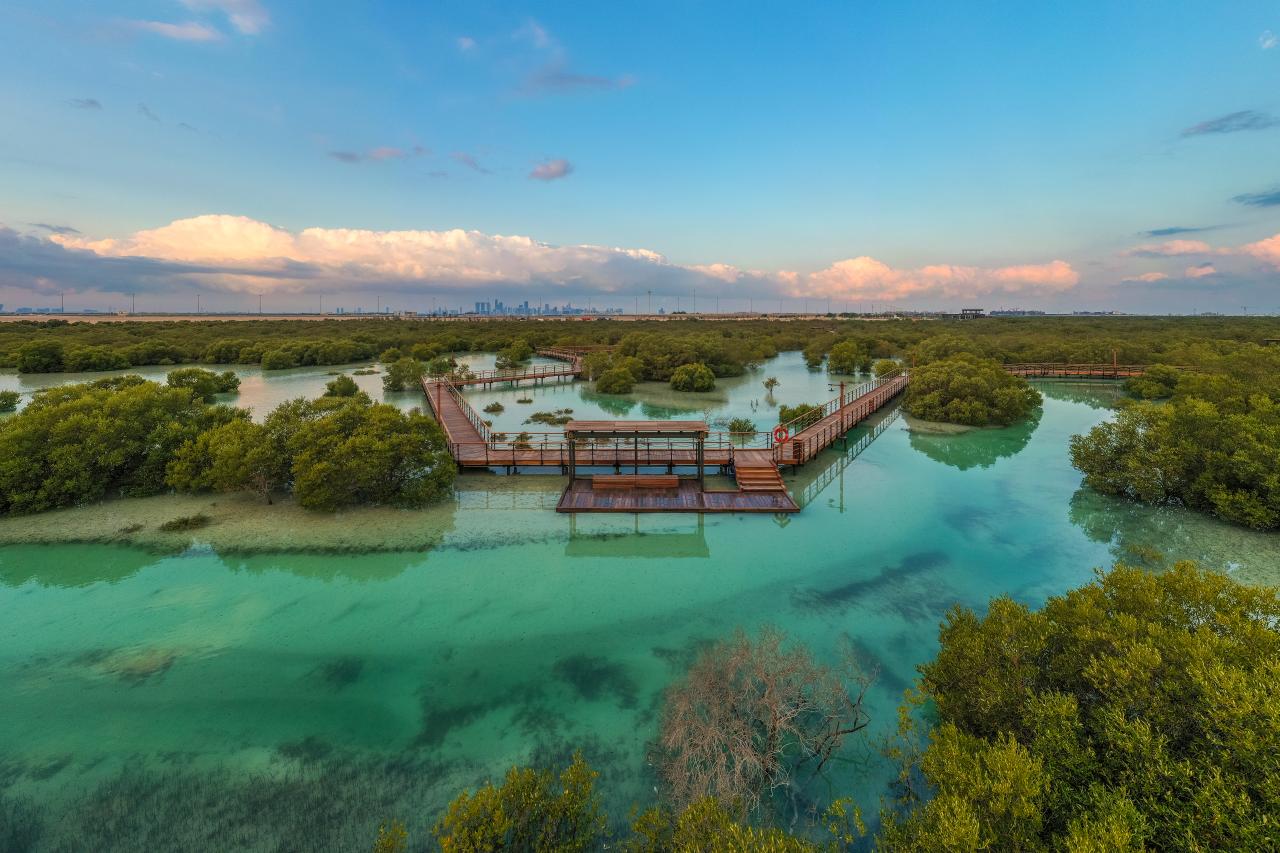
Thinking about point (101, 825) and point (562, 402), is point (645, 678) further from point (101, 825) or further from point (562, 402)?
point (562, 402)

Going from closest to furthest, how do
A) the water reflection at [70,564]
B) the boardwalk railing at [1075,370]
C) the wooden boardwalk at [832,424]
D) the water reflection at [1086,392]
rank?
1. the water reflection at [70,564]
2. the wooden boardwalk at [832,424]
3. the water reflection at [1086,392]
4. the boardwalk railing at [1075,370]

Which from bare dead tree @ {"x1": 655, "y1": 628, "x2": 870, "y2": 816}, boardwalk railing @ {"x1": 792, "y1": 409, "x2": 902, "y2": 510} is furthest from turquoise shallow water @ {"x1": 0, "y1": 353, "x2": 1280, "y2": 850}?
boardwalk railing @ {"x1": 792, "y1": 409, "x2": 902, "y2": 510}

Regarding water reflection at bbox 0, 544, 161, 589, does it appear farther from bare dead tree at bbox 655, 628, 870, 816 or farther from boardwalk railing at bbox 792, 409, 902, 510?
boardwalk railing at bbox 792, 409, 902, 510

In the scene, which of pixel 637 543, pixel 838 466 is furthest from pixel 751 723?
pixel 838 466

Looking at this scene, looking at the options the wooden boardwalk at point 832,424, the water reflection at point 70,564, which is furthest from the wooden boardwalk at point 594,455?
the water reflection at point 70,564

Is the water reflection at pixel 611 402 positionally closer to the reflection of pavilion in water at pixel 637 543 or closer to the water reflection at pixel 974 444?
the water reflection at pixel 974 444

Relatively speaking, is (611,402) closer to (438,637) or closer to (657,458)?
(657,458)
